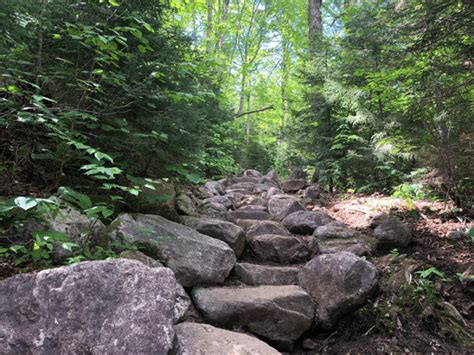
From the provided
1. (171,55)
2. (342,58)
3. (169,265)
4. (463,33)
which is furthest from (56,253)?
(342,58)

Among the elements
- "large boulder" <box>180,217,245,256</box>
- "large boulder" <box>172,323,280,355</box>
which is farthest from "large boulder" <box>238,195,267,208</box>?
"large boulder" <box>172,323,280,355</box>

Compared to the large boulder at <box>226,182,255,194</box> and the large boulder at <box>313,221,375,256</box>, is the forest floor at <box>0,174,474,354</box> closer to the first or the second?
the large boulder at <box>313,221,375,256</box>

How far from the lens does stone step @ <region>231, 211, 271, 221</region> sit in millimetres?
5858

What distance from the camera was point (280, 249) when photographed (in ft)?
13.9

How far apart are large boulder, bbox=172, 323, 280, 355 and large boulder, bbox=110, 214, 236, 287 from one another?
787 mm

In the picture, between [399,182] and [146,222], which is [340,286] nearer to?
[146,222]

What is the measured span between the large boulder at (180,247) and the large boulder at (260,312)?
195mm

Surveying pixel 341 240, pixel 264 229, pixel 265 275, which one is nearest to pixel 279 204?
pixel 264 229

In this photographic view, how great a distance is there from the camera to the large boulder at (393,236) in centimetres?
431

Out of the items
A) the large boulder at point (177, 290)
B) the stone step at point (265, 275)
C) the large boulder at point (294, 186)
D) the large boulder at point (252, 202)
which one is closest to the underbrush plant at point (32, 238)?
the large boulder at point (177, 290)

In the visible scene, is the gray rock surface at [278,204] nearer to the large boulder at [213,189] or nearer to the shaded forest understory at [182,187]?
the shaded forest understory at [182,187]

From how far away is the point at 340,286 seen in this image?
3.26 meters

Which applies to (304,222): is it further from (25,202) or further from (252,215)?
(25,202)

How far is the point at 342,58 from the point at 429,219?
5.85 meters
